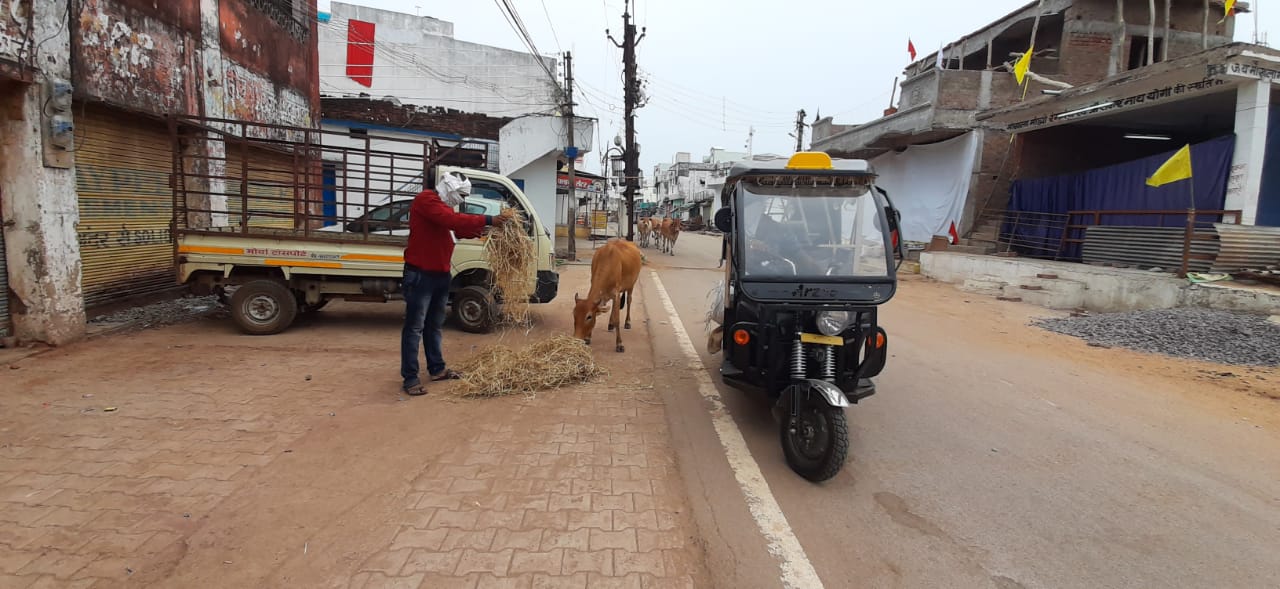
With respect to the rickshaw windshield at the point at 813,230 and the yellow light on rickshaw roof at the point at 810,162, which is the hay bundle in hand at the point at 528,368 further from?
the yellow light on rickshaw roof at the point at 810,162

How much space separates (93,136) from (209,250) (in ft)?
6.05

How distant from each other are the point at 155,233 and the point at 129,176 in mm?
906

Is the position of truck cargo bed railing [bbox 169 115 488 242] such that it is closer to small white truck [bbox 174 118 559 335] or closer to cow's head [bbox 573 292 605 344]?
small white truck [bbox 174 118 559 335]

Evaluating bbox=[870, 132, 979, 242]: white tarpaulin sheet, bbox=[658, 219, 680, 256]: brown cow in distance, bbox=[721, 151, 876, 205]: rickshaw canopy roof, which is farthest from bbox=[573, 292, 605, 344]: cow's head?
bbox=[658, 219, 680, 256]: brown cow in distance

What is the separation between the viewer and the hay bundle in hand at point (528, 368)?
5352 mm

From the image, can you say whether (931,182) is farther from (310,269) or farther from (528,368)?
(310,269)

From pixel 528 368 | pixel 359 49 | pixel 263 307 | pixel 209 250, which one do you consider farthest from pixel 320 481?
pixel 359 49

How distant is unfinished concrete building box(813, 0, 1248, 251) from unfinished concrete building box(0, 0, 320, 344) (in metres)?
17.8

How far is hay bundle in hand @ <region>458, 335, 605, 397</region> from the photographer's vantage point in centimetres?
535

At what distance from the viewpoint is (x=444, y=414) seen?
4.79 m

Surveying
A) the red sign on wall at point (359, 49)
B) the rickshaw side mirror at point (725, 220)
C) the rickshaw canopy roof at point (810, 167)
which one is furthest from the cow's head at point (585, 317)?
the red sign on wall at point (359, 49)

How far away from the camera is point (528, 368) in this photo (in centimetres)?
565

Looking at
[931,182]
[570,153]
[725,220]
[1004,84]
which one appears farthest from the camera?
[931,182]

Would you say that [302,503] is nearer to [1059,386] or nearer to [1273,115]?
[1059,386]
